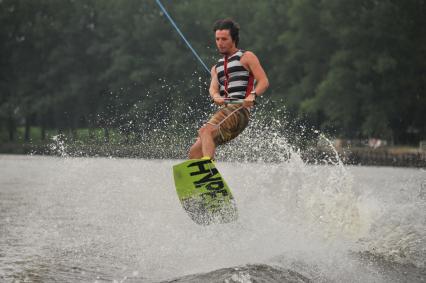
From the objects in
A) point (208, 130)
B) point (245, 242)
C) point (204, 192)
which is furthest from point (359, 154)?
point (204, 192)

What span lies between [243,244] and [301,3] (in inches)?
1917

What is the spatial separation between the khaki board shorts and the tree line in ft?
130

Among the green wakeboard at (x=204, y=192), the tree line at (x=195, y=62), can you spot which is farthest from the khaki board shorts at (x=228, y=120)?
the tree line at (x=195, y=62)

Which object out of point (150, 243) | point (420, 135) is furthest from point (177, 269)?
point (420, 135)

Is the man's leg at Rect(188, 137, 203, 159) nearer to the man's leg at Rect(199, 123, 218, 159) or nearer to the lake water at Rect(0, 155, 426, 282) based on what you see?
the man's leg at Rect(199, 123, 218, 159)

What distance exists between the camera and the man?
27.4 ft

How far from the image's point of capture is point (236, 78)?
8453 mm

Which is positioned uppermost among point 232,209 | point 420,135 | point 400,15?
point 400,15

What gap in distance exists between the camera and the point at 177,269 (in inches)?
302

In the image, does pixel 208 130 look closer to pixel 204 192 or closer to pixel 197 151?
pixel 197 151

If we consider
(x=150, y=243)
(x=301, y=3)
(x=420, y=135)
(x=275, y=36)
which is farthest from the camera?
(x=275, y=36)

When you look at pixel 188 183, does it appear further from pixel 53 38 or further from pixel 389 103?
pixel 53 38

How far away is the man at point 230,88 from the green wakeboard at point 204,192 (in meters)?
0.27

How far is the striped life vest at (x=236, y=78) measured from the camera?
8.44 m
